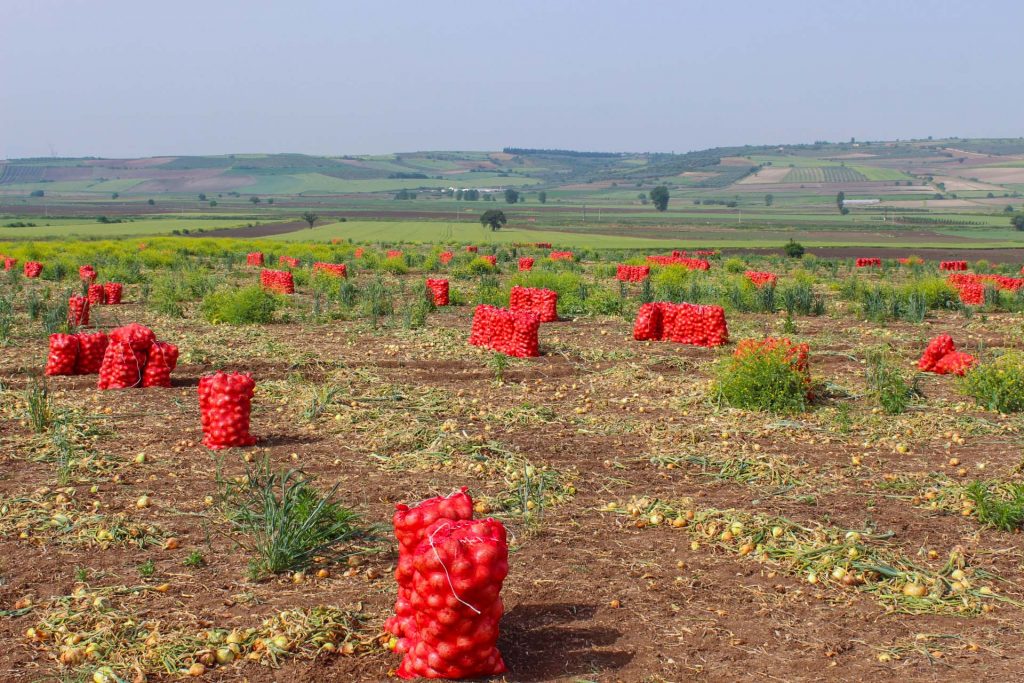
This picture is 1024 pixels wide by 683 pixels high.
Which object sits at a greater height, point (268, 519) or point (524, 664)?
point (268, 519)

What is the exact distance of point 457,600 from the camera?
15.1 feet

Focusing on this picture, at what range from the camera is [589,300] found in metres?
20.1

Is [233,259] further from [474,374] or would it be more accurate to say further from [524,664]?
[524,664]

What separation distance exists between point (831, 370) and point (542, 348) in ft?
13.2

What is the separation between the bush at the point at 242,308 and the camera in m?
17.3

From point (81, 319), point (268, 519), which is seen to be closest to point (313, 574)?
point (268, 519)

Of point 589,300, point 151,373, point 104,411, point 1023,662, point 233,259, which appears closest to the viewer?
point 1023,662

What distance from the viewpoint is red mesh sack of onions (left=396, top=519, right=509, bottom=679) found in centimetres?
459

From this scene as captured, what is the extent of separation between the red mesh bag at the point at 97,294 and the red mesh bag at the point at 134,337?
9.12 meters

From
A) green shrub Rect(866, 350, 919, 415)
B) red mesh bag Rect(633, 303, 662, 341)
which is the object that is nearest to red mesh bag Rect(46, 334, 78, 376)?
red mesh bag Rect(633, 303, 662, 341)

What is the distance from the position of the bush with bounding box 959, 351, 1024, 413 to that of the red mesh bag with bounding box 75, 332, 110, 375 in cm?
998

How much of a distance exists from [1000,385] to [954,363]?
2.20 meters

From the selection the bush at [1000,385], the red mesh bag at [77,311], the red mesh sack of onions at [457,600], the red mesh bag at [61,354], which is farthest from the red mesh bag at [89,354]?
the bush at [1000,385]

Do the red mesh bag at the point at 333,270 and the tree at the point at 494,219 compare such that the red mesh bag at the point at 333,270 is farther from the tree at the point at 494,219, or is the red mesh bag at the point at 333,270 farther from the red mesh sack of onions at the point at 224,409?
the tree at the point at 494,219
